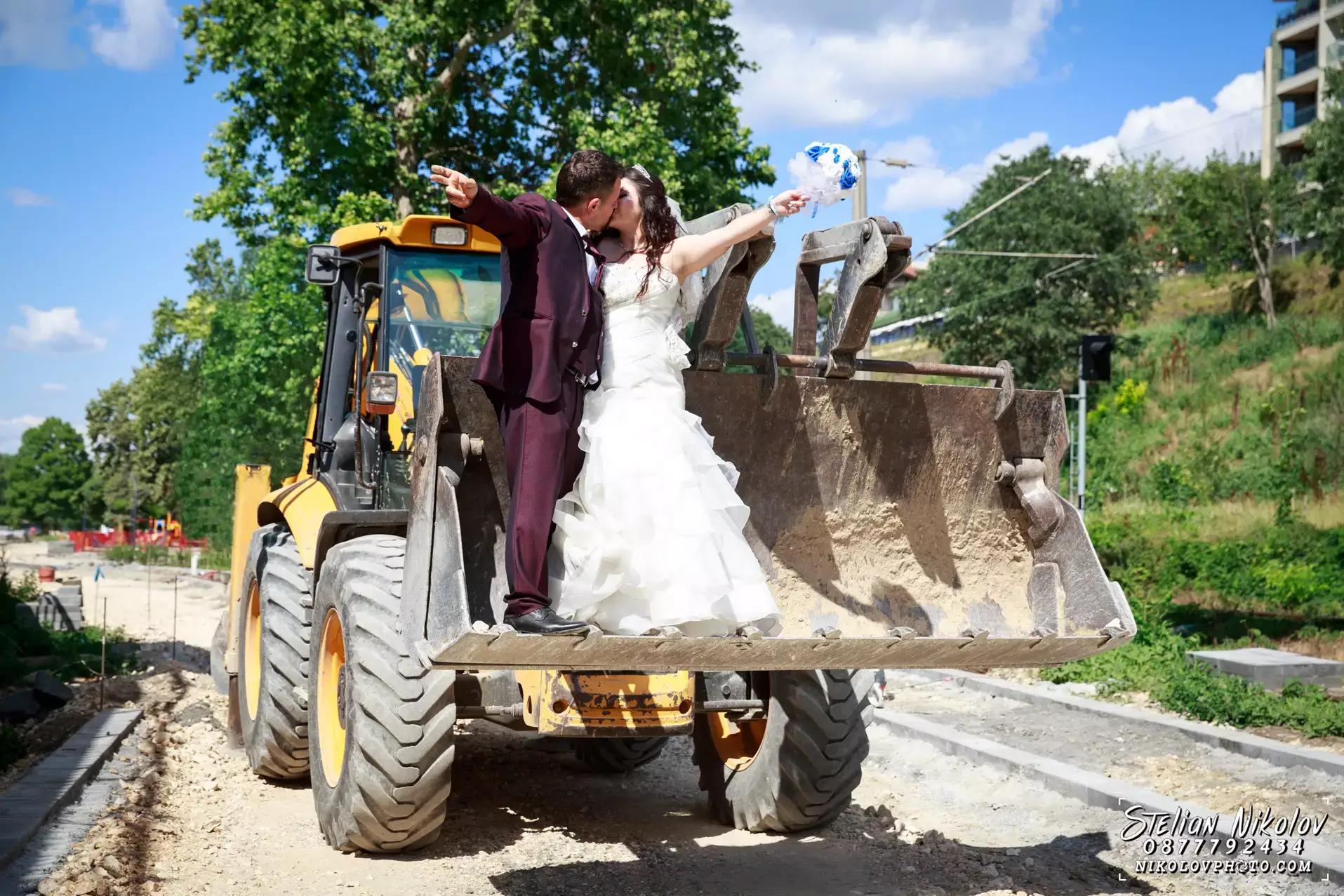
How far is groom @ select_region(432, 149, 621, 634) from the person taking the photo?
4.39m

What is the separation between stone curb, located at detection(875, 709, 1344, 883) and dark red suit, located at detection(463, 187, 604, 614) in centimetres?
364

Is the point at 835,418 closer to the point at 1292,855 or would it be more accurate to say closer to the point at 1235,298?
the point at 1292,855

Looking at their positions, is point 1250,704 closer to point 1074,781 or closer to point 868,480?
point 1074,781

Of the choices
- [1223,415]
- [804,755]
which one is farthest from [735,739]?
[1223,415]

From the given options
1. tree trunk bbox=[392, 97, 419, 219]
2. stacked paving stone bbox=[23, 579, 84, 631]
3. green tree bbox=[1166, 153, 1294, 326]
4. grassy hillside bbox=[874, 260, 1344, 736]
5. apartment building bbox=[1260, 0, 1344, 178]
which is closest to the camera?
grassy hillside bbox=[874, 260, 1344, 736]

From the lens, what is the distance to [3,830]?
18.1 feet

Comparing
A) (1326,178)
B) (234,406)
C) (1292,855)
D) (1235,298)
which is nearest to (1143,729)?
(1292,855)

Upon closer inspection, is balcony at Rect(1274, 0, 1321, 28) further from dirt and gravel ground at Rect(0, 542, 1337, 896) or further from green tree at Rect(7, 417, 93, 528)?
green tree at Rect(7, 417, 93, 528)

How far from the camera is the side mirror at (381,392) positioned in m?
5.94

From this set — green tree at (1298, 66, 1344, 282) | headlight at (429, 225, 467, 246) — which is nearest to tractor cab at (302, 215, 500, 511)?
headlight at (429, 225, 467, 246)

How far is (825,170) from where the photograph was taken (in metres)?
4.43

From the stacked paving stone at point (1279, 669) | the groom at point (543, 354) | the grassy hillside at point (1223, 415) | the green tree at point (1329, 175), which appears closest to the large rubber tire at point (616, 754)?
the groom at point (543, 354)

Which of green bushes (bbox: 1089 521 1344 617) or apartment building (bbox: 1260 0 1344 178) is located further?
apartment building (bbox: 1260 0 1344 178)

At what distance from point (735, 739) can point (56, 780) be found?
11.3 ft
